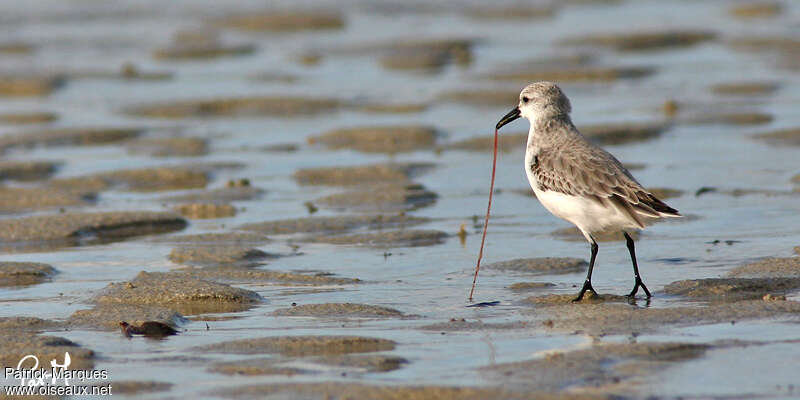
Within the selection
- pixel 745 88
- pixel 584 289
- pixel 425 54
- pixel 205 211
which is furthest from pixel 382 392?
pixel 425 54

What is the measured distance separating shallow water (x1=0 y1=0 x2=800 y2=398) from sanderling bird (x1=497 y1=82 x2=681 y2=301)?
1.41 ft

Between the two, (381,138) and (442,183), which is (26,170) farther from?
(442,183)

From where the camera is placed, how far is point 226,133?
47.2 ft

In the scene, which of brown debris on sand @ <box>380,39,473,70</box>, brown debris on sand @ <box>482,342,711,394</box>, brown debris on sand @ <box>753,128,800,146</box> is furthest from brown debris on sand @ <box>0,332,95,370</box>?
brown debris on sand @ <box>380,39,473,70</box>

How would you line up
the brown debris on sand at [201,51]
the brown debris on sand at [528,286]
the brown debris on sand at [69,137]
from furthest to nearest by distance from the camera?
the brown debris on sand at [201,51]
the brown debris on sand at [69,137]
the brown debris on sand at [528,286]

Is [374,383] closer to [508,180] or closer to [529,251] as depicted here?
[529,251]

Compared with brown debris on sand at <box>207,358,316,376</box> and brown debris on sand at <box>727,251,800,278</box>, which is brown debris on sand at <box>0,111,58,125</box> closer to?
brown debris on sand at <box>727,251,800,278</box>

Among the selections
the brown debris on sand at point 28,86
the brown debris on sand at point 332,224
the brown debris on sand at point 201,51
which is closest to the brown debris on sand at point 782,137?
the brown debris on sand at point 332,224

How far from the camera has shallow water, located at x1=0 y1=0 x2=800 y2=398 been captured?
6.07m

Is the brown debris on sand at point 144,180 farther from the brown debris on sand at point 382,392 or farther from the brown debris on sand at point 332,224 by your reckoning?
the brown debris on sand at point 382,392

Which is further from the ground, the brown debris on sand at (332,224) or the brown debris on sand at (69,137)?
the brown debris on sand at (69,137)

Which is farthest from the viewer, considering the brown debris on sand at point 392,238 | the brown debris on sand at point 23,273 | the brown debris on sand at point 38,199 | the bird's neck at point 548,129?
the brown debris on sand at point 38,199

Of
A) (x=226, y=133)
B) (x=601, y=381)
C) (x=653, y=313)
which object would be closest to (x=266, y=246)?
(x=653, y=313)

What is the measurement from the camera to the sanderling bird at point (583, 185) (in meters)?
7.37
